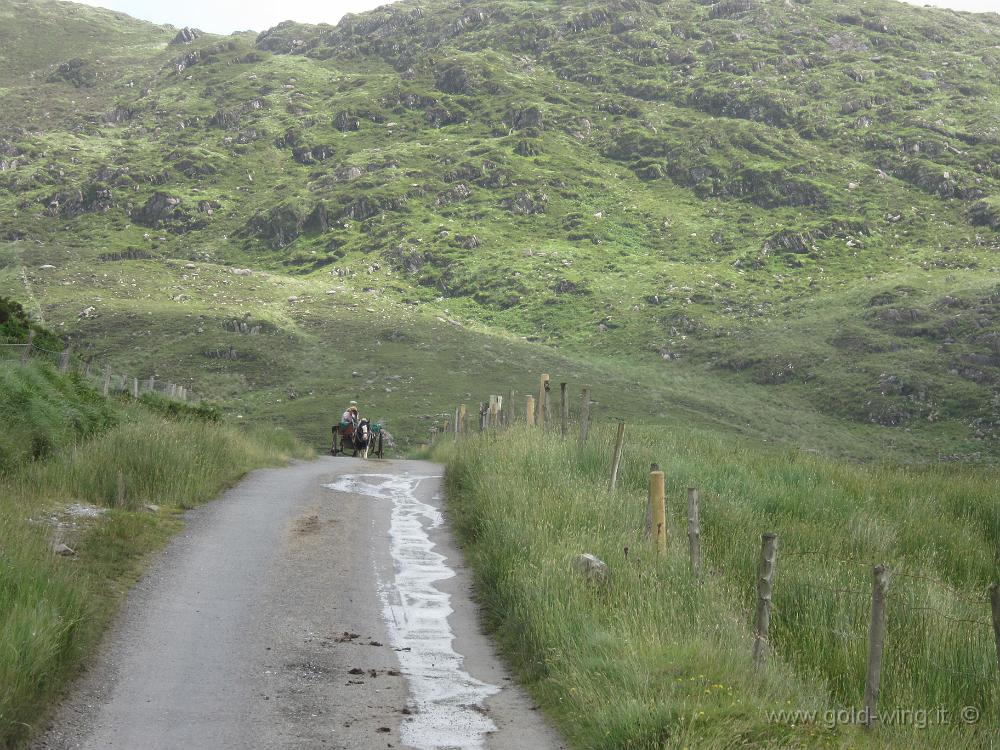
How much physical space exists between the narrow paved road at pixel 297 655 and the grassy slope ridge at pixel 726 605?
1.78ft

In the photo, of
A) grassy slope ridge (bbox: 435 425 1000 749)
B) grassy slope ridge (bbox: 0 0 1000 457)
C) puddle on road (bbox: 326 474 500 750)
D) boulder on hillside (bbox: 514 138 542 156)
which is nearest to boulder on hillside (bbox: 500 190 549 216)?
grassy slope ridge (bbox: 0 0 1000 457)

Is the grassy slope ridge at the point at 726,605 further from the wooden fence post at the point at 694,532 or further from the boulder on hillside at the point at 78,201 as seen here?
the boulder on hillside at the point at 78,201

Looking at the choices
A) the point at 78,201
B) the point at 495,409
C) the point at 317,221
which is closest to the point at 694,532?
the point at 495,409

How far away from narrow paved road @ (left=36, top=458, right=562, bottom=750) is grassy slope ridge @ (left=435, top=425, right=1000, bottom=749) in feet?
1.78

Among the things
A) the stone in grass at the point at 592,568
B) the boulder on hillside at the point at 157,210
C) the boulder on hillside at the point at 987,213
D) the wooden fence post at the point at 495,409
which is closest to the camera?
the stone in grass at the point at 592,568

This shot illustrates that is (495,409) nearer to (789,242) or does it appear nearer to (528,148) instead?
(789,242)

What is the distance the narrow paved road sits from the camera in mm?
7445

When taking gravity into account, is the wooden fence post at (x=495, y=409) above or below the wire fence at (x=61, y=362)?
below

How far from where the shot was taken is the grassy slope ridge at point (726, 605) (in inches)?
288

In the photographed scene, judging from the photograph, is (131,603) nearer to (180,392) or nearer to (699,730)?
(699,730)

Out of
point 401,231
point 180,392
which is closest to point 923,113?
point 401,231

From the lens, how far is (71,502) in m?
14.0

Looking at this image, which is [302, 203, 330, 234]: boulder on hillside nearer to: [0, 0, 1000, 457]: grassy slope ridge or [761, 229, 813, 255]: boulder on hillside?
[0, 0, 1000, 457]: grassy slope ridge

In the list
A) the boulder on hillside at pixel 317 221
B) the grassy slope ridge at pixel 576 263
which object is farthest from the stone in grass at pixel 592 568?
the boulder on hillside at pixel 317 221
